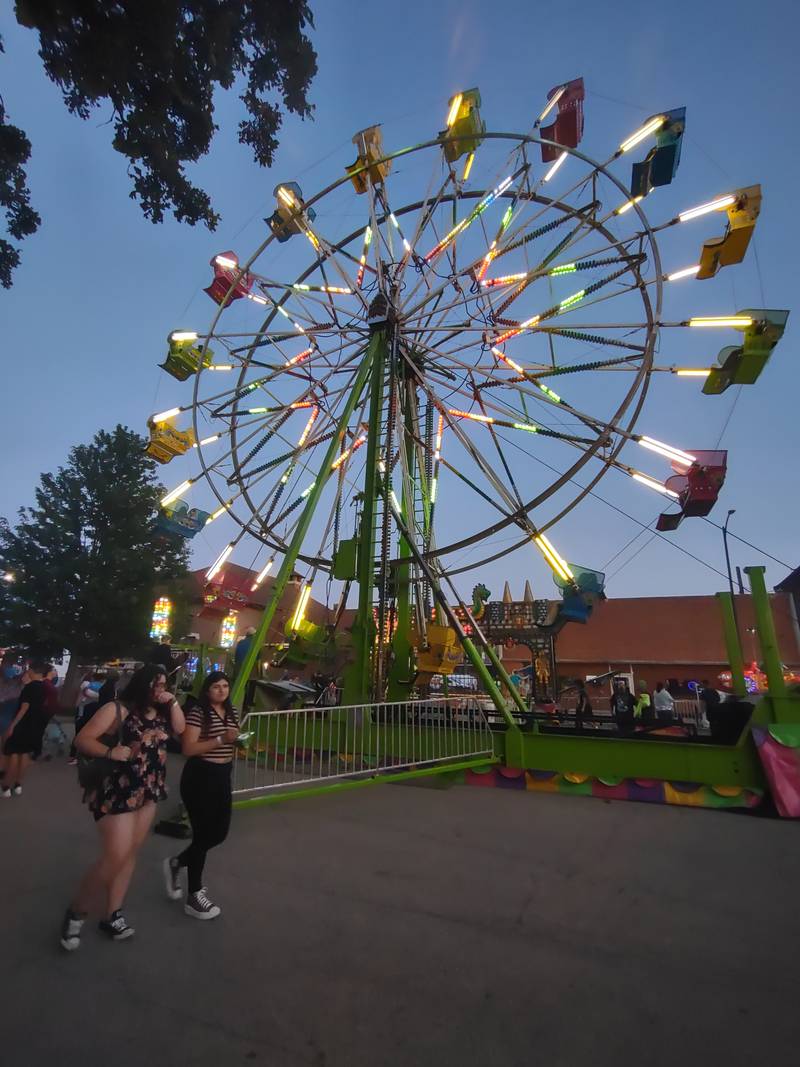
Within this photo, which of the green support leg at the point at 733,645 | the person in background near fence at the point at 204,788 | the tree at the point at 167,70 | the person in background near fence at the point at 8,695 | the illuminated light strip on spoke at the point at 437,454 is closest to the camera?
the person in background near fence at the point at 204,788

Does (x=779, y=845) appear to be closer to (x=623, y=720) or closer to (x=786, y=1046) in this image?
(x=623, y=720)

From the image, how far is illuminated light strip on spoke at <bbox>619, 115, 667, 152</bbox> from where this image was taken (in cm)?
892

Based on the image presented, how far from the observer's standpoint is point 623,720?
7383 mm

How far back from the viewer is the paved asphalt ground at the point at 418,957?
2061mm

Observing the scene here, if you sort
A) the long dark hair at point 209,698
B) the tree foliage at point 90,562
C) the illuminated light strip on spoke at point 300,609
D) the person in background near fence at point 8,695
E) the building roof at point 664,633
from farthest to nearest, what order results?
the building roof at point 664,633 → the tree foliage at point 90,562 → the illuminated light strip on spoke at point 300,609 → the person in background near fence at point 8,695 → the long dark hair at point 209,698

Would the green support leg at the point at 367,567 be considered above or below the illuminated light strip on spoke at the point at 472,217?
below

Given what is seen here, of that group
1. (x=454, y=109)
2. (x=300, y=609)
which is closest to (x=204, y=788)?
(x=300, y=609)

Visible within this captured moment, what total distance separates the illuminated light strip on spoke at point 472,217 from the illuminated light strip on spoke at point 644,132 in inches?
Result: 84.6

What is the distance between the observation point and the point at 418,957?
8.86ft

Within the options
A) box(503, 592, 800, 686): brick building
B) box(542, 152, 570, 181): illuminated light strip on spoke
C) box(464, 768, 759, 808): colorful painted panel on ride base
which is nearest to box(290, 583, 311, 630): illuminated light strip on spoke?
box(464, 768, 759, 808): colorful painted panel on ride base

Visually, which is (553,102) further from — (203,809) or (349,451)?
(203,809)

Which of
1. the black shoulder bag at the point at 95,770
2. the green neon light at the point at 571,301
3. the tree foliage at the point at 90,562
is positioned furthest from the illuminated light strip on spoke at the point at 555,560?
the tree foliage at the point at 90,562

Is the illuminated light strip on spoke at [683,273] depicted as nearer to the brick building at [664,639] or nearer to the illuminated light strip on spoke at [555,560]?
the illuminated light strip on spoke at [555,560]

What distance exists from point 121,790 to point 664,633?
31843mm
